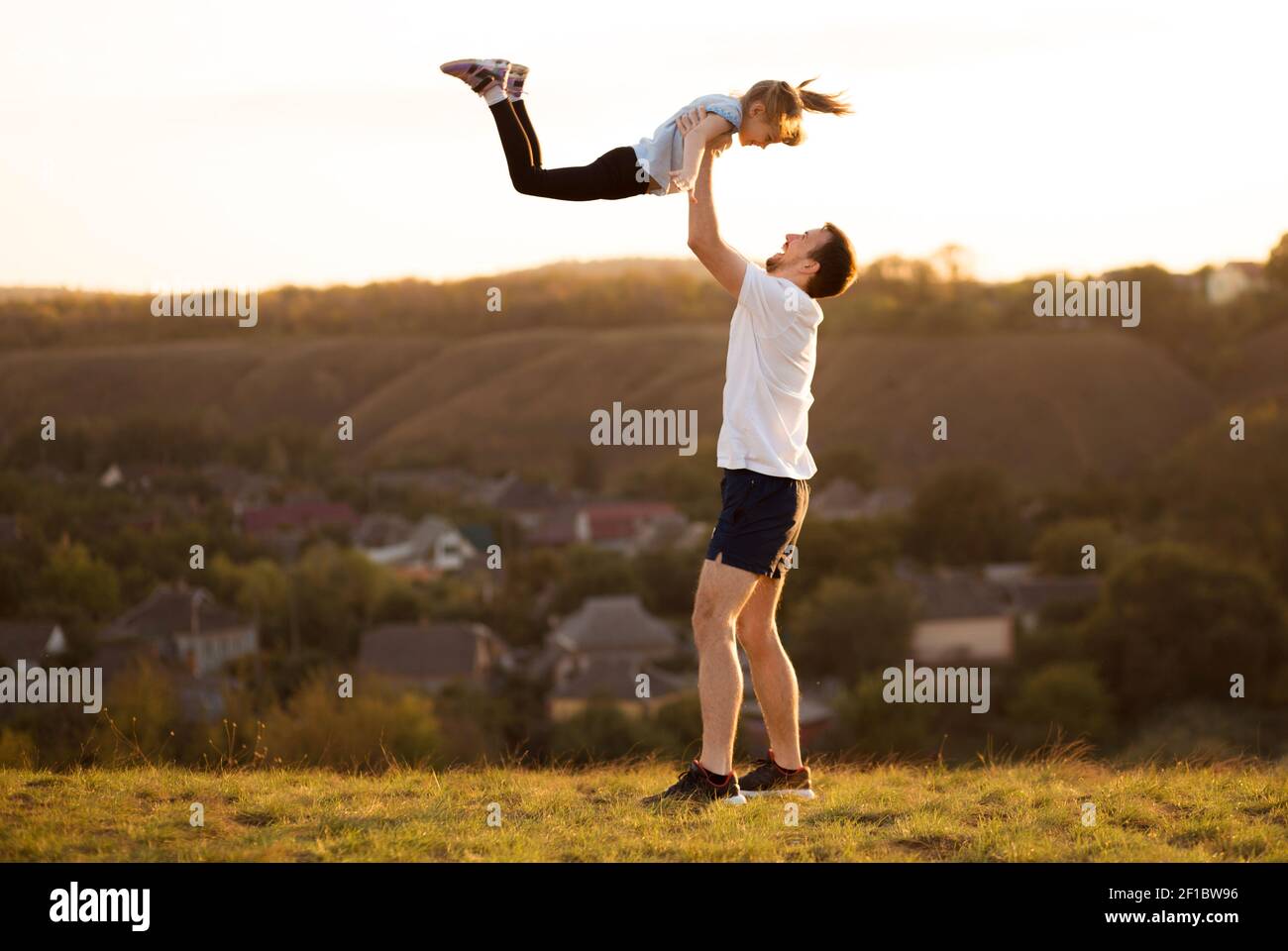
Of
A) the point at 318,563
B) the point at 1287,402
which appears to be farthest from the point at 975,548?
the point at 318,563

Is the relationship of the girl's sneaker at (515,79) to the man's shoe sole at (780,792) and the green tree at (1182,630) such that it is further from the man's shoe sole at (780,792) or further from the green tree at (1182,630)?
the green tree at (1182,630)

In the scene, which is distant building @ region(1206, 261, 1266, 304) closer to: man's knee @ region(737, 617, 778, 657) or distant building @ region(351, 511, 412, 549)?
distant building @ region(351, 511, 412, 549)

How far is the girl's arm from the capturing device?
5.65m

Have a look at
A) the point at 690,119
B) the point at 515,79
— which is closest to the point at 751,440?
the point at 690,119

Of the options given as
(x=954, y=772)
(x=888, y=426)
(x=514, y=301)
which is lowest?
(x=954, y=772)

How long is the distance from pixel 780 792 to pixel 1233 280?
107 metres

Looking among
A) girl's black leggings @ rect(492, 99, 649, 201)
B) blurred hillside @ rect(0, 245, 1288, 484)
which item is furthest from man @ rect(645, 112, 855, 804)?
blurred hillside @ rect(0, 245, 1288, 484)

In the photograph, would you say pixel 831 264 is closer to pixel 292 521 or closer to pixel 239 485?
pixel 292 521

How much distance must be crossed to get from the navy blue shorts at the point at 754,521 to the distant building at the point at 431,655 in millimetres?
40682

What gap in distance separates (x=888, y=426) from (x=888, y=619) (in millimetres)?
48213

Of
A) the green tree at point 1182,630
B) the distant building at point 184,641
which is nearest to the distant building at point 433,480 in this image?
the distant building at point 184,641

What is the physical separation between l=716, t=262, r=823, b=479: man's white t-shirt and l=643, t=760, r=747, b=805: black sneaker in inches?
52.5

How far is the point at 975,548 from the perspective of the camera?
6944 centimetres

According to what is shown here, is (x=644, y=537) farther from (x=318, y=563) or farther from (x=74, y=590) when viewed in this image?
(x=74, y=590)
